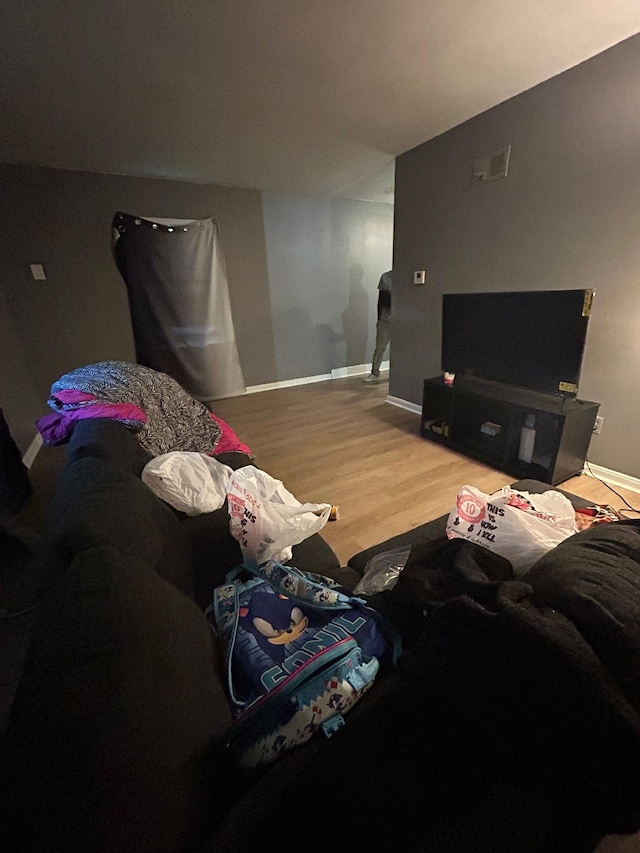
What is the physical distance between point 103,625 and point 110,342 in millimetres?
3769

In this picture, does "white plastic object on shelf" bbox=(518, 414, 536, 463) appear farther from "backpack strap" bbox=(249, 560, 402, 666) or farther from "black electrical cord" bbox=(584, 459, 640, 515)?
"backpack strap" bbox=(249, 560, 402, 666)

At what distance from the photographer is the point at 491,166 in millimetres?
2352

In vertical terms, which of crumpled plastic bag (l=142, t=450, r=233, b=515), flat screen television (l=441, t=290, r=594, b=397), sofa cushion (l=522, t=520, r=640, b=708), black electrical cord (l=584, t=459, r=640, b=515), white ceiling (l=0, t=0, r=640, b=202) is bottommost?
black electrical cord (l=584, t=459, r=640, b=515)

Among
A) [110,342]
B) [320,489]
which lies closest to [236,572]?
[320,489]

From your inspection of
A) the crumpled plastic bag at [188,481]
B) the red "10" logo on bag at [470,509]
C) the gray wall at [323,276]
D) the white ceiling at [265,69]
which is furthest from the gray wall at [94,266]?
the red "10" logo on bag at [470,509]

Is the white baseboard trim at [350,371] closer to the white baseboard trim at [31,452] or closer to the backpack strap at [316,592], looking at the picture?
the white baseboard trim at [31,452]

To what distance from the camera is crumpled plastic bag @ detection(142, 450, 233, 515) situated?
1.30 m

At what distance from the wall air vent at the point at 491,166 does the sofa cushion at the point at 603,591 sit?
96.8 inches

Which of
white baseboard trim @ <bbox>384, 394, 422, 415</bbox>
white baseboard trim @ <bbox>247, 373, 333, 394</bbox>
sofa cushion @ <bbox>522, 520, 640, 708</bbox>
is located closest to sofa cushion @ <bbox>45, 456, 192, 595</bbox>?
sofa cushion @ <bbox>522, 520, 640, 708</bbox>

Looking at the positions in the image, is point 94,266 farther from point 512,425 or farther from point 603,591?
point 603,591

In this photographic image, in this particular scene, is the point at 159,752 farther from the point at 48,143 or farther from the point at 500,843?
the point at 48,143

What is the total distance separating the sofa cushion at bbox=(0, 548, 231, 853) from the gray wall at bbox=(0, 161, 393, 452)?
109 inches

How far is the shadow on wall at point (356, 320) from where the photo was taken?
15.3 ft

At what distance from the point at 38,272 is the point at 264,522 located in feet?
11.6
